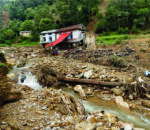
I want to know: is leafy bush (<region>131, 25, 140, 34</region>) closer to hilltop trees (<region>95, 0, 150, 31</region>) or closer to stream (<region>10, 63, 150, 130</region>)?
hilltop trees (<region>95, 0, 150, 31</region>)

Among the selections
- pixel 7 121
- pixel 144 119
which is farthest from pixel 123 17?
pixel 7 121

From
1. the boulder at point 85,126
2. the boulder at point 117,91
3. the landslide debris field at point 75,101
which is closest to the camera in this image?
the boulder at point 85,126

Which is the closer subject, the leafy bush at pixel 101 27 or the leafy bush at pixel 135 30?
the leafy bush at pixel 135 30

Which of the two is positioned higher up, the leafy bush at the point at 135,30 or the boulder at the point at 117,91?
the leafy bush at the point at 135,30

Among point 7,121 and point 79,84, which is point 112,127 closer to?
point 7,121

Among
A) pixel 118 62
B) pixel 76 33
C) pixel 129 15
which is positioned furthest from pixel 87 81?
pixel 129 15

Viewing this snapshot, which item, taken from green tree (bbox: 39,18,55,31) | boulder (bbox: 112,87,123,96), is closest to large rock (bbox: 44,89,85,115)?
boulder (bbox: 112,87,123,96)

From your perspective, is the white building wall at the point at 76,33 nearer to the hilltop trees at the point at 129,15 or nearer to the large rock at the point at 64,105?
the hilltop trees at the point at 129,15

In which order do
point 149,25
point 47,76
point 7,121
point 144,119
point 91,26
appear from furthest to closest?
point 91,26
point 149,25
point 47,76
point 144,119
point 7,121

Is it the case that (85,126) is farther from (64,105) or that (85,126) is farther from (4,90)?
(4,90)

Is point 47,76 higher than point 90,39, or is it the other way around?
point 90,39

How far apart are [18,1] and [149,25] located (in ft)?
266

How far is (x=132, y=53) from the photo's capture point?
17.9 meters

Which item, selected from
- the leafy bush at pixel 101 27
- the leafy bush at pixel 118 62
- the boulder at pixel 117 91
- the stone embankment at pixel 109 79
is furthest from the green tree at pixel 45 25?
the boulder at pixel 117 91
